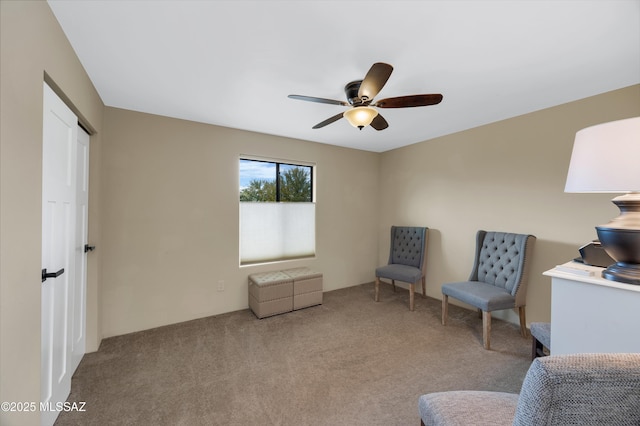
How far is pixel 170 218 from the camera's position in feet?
9.61

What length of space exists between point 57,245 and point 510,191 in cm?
A: 417

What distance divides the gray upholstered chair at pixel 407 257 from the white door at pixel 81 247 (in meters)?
3.27

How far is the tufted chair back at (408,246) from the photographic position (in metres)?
3.70

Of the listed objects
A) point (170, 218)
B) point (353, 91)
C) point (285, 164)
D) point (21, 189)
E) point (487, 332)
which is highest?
point (353, 91)

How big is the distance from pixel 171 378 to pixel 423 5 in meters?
3.04

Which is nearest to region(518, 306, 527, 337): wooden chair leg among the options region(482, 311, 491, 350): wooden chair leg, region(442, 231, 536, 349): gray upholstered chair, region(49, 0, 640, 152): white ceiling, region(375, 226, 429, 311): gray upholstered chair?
region(442, 231, 536, 349): gray upholstered chair

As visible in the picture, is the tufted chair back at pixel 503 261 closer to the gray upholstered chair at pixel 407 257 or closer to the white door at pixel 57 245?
the gray upholstered chair at pixel 407 257

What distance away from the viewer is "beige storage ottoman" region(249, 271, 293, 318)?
3.08 metres

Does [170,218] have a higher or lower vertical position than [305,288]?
higher

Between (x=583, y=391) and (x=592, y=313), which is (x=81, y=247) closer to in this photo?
(x=583, y=391)

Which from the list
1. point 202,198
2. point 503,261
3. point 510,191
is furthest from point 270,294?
point 510,191

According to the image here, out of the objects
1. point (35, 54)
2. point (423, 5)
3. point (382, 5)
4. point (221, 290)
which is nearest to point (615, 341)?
point (423, 5)

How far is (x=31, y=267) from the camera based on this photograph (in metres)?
1.17

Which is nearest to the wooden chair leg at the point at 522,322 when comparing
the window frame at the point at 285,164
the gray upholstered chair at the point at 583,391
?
the gray upholstered chair at the point at 583,391
